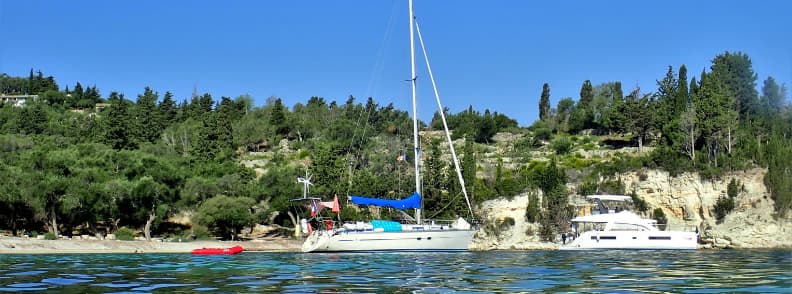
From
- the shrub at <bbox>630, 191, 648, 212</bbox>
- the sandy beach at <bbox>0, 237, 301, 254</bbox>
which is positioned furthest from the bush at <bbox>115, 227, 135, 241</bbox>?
the shrub at <bbox>630, 191, 648, 212</bbox>

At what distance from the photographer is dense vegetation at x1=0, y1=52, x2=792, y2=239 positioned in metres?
56.6

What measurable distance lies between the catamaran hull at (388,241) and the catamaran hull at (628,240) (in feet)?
41.5

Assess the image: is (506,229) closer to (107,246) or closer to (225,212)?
(225,212)

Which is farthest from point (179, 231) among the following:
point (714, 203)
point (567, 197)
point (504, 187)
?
point (714, 203)

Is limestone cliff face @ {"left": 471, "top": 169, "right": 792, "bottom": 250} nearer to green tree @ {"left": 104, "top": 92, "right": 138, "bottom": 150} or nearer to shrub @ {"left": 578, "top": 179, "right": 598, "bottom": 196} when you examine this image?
shrub @ {"left": 578, "top": 179, "right": 598, "bottom": 196}

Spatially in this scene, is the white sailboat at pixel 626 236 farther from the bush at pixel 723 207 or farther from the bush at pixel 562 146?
the bush at pixel 562 146

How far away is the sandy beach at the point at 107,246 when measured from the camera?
149 ft

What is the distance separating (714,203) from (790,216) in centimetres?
554

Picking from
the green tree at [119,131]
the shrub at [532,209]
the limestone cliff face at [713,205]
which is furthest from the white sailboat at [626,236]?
the green tree at [119,131]

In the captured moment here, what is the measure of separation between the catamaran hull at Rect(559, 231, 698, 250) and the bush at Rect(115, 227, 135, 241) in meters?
30.5

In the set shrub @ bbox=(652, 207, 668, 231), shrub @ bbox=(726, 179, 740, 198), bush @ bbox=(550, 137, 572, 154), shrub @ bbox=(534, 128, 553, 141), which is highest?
shrub @ bbox=(534, 128, 553, 141)

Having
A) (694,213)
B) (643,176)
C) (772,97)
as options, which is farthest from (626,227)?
(772,97)

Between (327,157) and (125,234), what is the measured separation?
61.2 ft

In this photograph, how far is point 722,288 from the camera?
17.8 meters
